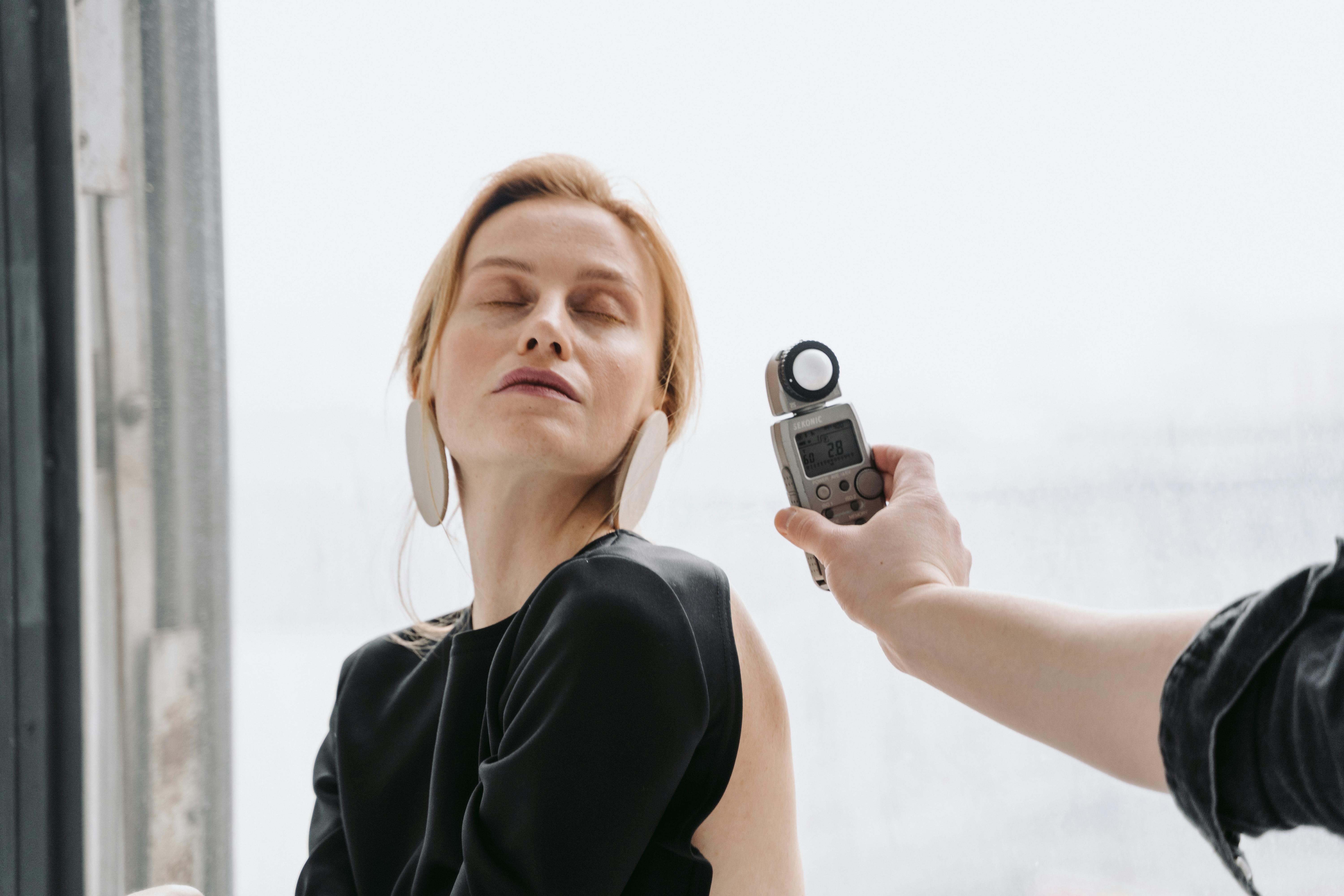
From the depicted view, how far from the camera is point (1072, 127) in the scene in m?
0.73

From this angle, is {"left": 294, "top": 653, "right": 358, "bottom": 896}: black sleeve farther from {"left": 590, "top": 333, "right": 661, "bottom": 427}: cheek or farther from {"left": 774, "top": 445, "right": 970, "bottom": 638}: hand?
{"left": 774, "top": 445, "right": 970, "bottom": 638}: hand

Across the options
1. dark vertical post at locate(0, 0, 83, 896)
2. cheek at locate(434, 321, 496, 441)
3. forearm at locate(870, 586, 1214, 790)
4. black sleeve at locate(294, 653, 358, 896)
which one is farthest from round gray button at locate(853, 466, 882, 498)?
dark vertical post at locate(0, 0, 83, 896)

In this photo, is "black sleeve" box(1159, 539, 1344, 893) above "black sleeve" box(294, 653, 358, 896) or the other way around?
above

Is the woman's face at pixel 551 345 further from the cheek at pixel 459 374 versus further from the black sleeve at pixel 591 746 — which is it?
the black sleeve at pixel 591 746

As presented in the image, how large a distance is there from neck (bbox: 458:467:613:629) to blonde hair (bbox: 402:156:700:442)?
115 mm

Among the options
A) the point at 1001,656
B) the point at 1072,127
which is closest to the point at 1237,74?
the point at 1072,127

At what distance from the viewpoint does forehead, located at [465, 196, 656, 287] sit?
0.81 metres

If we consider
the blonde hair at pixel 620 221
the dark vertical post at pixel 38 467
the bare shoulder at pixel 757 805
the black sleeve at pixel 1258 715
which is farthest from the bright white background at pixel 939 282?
the black sleeve at pixel 1258 715

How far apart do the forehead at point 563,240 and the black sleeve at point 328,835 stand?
48 cm

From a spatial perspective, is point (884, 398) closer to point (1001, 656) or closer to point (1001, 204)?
point (1001, 204)


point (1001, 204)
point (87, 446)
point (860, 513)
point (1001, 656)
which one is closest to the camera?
point (1001, 656)

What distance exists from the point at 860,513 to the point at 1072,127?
0.40 metres

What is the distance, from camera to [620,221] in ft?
2.83

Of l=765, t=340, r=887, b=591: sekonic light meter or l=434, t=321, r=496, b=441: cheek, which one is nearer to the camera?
l=765, t=340, r=887, b=591: sekonic light meter
